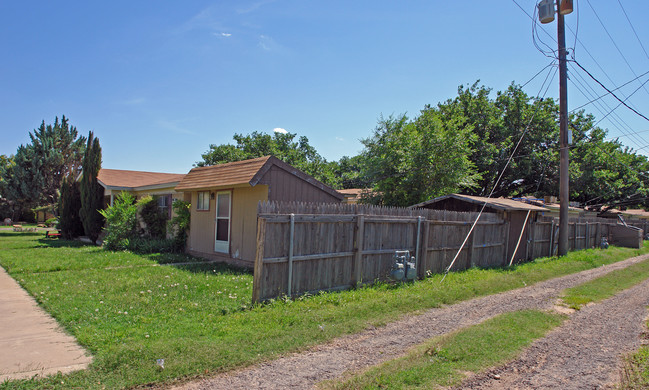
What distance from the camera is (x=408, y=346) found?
521 centimetres

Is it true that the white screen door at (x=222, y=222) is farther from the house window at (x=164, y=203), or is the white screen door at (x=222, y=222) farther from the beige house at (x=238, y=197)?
the house window at (x=164, y=203)

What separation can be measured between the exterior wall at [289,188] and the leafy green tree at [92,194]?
11.2m

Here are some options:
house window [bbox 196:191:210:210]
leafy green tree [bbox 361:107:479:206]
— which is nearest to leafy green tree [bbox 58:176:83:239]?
house window [bbox 196:191:210:210]

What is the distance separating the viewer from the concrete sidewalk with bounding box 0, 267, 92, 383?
13.7 feet

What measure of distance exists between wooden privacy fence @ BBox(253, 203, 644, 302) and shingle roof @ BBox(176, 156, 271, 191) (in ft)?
11.8

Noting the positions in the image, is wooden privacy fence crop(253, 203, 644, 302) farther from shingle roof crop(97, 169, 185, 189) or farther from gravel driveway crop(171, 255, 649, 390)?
shingle roof crop(97, 169, 185, 189)

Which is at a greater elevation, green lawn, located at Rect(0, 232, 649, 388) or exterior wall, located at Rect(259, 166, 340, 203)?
exterior wall, located at Rect(259, 166, 340, 203)

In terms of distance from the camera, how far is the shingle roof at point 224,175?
1102 cm

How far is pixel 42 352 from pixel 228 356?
6.98ft

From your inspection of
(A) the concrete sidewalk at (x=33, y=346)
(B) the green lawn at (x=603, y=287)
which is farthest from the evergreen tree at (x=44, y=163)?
(B) the green lawn at (x=603, y=287)

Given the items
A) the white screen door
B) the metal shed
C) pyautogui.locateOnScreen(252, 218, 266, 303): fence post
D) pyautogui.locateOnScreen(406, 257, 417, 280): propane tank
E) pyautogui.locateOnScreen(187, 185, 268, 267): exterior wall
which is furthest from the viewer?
the metal shed

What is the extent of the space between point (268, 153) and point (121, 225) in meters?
19.6

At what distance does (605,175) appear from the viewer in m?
25.6

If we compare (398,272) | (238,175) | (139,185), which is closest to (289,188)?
(238,175)
